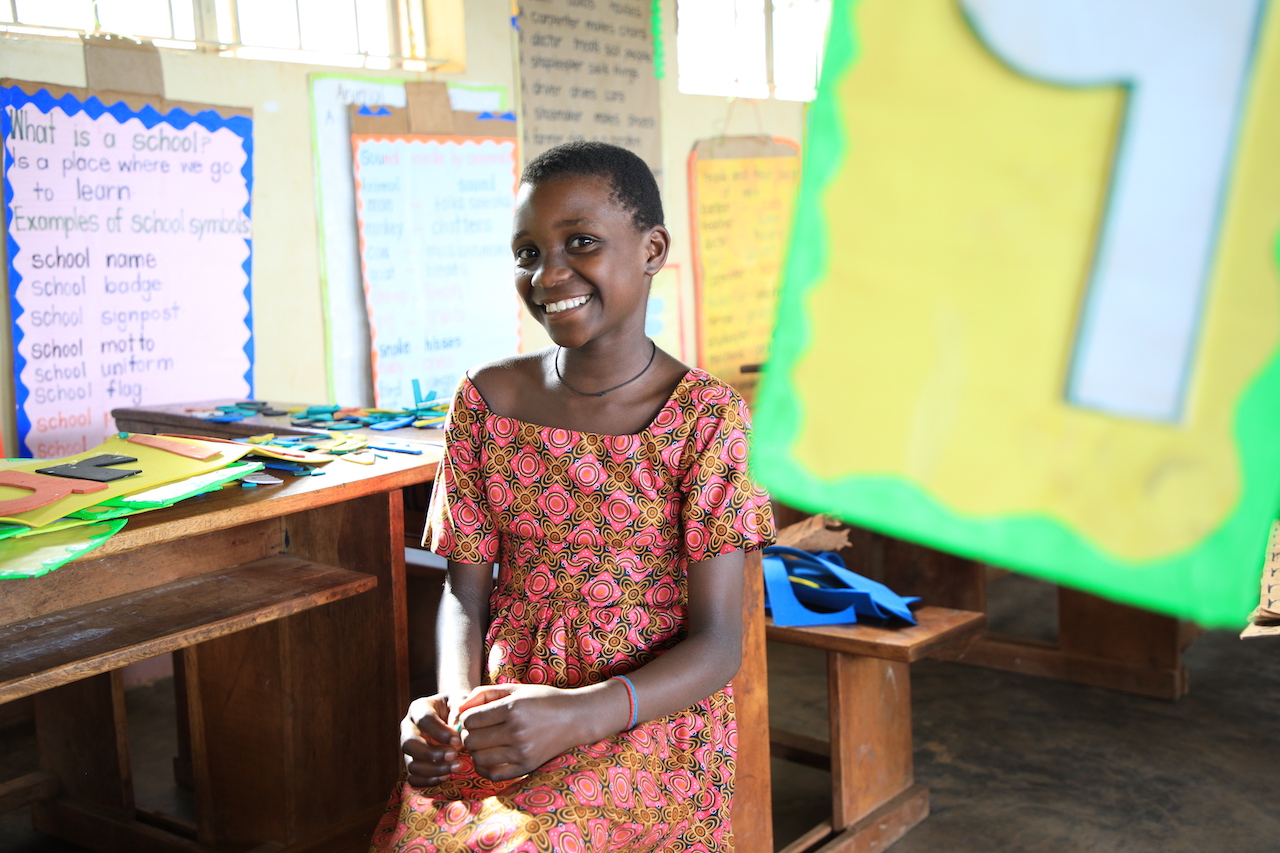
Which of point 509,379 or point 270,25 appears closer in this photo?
point 509,379

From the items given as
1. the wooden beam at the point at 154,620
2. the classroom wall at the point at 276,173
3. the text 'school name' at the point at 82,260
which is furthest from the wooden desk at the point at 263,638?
the classroom wall at the point at 276,173

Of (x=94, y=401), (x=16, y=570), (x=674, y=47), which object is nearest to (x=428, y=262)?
(x=94, y=401)

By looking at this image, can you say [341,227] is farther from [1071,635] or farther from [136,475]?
[1071,635]

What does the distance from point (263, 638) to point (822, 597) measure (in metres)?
1.09

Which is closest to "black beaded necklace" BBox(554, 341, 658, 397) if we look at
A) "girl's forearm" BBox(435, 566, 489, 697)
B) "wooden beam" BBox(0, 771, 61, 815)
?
"girl's forearm" BBox(435, 566, 489, 697)

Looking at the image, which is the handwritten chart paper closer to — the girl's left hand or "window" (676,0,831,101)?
"window" (676,0,831,101)

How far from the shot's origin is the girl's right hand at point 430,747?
1208 mm

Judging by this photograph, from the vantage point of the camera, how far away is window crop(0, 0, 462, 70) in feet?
8.91

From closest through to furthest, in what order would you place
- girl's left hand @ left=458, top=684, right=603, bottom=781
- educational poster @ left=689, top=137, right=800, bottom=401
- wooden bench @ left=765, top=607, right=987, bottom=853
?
girl's left hand @ left=458, top=684, right=603, bottom=781 < wooden bench @ left=765, top=607, right=987, bottom=853 < educational poster @ left=689, top=137, right=800, bottom=401

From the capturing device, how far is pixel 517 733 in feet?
3.74

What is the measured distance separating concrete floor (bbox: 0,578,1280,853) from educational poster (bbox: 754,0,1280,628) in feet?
7.19

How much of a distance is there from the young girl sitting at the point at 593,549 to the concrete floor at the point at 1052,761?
1.14 meters

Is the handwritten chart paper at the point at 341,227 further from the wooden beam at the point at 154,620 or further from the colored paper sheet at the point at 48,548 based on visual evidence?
the colored paper sheet at the point at 48,548

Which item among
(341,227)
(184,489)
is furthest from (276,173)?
(184,489)
